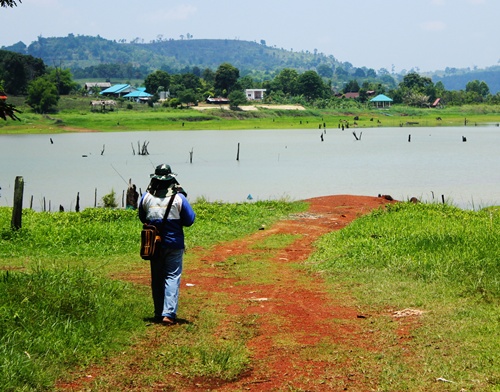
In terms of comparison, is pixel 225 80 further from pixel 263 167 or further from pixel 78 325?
pixel 78 325

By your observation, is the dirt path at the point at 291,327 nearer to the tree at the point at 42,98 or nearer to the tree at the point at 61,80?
the tree at the point at 42,98

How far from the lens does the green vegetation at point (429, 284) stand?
7.74 metres

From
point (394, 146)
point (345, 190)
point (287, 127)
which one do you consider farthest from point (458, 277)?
point (287, 127)

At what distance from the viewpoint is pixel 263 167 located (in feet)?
178

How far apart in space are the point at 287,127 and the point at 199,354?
106 m

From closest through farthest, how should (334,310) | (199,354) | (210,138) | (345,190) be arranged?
1. (199,354)
2. (334,310)
3. (345,190)
4. (210,138)

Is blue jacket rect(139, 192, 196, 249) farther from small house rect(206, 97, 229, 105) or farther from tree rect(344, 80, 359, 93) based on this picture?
tree rect(344, 80, 359, 93)

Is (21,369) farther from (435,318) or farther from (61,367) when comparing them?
(435,318)

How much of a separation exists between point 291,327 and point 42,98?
343 ft

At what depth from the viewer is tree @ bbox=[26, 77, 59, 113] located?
108375 millimetres

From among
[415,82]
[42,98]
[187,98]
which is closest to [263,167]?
[42,98]

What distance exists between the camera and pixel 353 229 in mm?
17641

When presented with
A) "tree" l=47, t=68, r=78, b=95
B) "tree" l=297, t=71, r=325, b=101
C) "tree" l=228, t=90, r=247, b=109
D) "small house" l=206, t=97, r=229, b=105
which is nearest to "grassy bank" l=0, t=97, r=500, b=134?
"tree" l=228, t=90, r=247, b=109

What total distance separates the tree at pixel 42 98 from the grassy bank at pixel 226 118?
1.39 m
